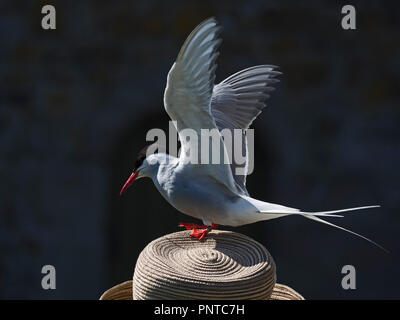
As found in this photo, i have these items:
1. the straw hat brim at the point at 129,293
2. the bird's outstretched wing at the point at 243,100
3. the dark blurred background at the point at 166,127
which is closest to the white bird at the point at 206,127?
the bird's outstretched wing at the point at 243,100

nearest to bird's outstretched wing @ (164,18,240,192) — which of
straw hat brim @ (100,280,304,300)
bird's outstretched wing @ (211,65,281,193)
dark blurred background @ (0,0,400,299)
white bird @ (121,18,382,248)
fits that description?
white bird @ (121,18,382,248)

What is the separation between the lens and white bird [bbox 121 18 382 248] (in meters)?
1.76

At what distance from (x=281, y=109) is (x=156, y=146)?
4.64 ft

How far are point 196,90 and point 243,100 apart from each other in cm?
57

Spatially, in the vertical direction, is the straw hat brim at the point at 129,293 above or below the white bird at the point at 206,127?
below

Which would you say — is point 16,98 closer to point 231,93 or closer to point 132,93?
point 132,93

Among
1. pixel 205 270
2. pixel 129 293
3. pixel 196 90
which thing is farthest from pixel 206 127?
pixel 129 293

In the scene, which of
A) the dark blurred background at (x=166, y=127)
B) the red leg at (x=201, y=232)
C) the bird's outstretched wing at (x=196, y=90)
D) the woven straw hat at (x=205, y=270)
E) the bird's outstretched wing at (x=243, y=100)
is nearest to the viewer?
the bird's outstretched wing at (x=196, y=90)

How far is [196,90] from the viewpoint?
5.90ft

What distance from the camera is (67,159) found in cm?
347

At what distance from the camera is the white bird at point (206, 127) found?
5.76 feet

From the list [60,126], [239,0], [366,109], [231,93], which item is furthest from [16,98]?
[366,109]

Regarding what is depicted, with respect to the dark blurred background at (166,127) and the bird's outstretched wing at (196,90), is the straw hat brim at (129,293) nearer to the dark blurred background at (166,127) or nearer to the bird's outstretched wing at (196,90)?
the bird's outstretched wing at (196,90)

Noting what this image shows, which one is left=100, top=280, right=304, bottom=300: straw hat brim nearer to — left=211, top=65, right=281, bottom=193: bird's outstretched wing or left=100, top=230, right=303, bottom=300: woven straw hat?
left=100, top=230, right=303, bottom=300: woven straw hat
